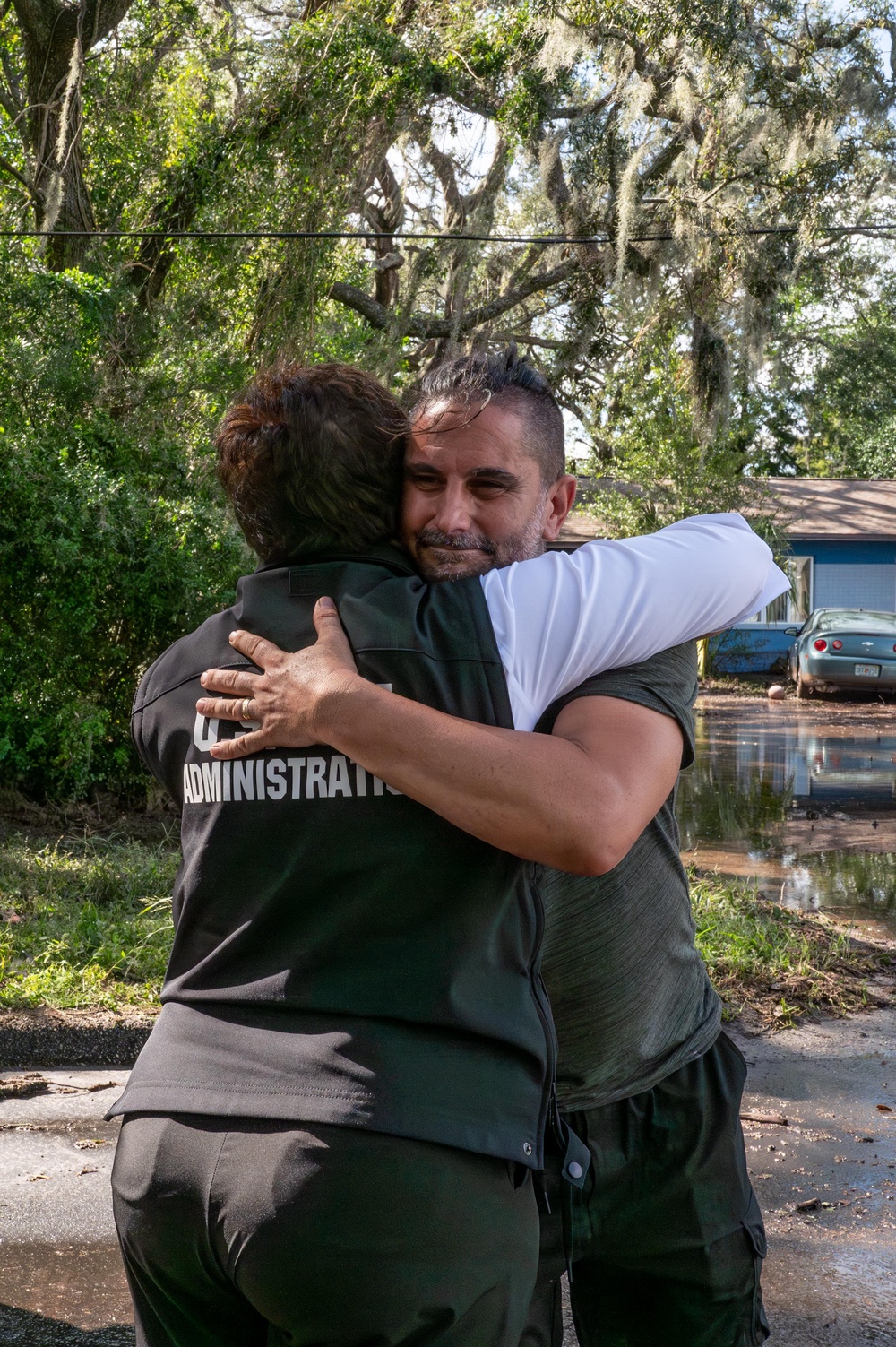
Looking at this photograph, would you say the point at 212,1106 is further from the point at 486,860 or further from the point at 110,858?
the point at 110,858

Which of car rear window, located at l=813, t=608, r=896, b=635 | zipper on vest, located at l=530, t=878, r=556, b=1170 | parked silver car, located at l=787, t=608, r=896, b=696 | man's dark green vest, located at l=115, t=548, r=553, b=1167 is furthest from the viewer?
car rear window, located at l=813, t=608, r=896, b=635

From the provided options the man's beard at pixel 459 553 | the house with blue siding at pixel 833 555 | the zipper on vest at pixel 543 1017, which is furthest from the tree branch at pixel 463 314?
the zipper on vest at pixel 543 1017

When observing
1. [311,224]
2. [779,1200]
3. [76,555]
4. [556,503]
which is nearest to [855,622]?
[311,224]

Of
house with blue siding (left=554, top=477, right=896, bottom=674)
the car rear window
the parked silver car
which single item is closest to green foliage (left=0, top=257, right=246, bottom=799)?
the parked silver car

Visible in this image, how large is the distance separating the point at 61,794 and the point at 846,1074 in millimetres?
6463

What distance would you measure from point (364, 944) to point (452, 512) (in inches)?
33.0

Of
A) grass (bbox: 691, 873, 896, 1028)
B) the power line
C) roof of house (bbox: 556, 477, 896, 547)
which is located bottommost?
grass (bbox: 691, 873, 896, 1028)

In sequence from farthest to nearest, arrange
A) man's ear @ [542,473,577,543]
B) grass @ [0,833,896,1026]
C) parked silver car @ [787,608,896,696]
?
1. parked silver car @ [787,608,896,696]
2. grass @ [0,833,896,1026]
3. man's ear @ [542,473,577,543]

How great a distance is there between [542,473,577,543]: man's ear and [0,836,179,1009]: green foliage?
4086 mm

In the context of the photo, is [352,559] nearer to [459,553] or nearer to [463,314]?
[459,553]

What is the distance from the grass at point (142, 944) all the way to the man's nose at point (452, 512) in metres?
4.24

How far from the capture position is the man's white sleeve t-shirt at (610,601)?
1.62 meters

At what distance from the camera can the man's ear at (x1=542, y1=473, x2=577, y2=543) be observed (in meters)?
2.25

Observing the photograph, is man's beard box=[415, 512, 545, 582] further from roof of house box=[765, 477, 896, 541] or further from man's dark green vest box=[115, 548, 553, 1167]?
A: roof of house box=[765, 477, 896, 541]
